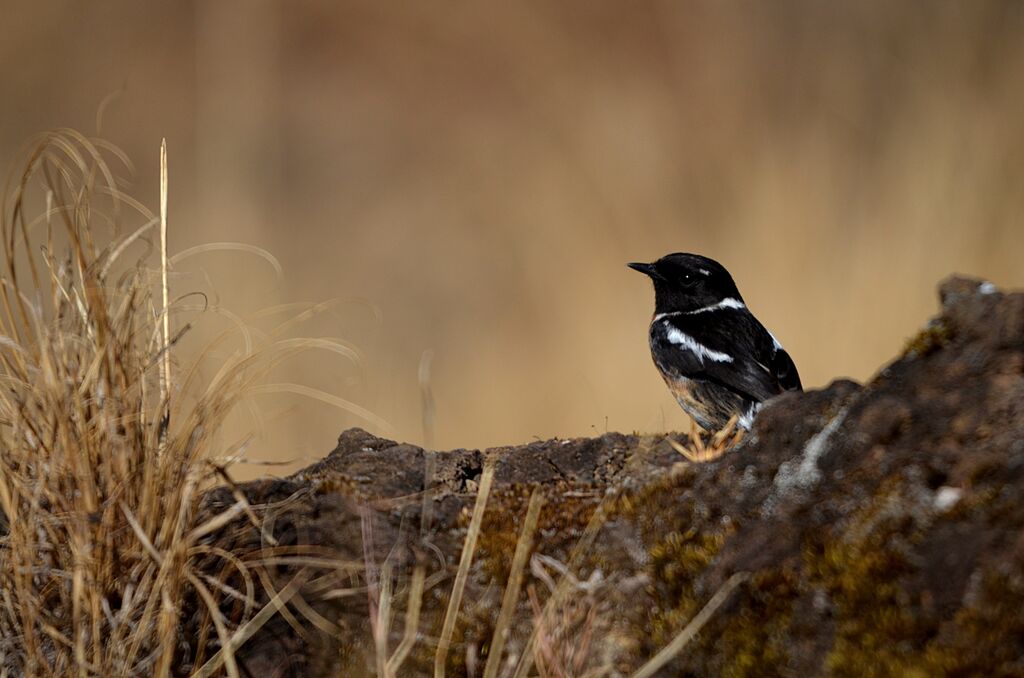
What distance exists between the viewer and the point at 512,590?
221 cm

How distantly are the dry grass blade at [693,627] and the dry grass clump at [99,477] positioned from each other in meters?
0.78

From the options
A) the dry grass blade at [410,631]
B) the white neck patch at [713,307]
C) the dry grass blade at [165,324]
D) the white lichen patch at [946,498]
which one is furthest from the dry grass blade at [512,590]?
the white neck patch at [713,307]

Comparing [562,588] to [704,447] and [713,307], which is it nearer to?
[704,447]

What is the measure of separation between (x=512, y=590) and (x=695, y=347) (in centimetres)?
223

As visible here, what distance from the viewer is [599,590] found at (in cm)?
215

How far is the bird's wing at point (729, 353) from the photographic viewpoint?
411 centimetres

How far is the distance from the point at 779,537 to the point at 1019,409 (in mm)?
445

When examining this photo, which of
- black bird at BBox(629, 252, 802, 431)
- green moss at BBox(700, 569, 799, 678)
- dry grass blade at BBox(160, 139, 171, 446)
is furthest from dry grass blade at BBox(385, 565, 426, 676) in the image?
black bird at BBox(629, 252, 802, 431)

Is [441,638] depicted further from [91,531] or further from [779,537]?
[91,531]

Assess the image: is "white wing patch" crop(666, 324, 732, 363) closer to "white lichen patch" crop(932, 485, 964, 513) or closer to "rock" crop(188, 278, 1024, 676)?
"rock" crop(188, 278, 1024, 676)

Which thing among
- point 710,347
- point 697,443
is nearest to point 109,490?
point 697,443

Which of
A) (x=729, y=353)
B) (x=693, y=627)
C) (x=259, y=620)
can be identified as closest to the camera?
(x=693, y=627)

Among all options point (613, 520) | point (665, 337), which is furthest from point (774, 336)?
point (613, 520)

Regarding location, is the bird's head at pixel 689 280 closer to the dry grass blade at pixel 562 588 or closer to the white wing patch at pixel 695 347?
the white wing patch at pixel 695 347
